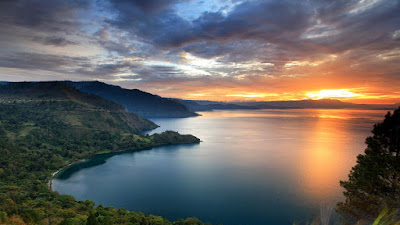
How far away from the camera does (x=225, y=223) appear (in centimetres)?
4091

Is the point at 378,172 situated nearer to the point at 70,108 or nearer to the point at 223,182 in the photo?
the point at 223,182

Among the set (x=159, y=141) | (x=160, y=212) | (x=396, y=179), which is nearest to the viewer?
(x=396, y=179)

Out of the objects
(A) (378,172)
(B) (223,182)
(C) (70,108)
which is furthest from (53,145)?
(A) (378,172)

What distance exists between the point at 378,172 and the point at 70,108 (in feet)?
540

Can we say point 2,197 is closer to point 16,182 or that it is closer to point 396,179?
point 16,182

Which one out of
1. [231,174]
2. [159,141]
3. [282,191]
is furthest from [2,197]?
[159,141]

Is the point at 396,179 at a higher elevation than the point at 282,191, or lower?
higher

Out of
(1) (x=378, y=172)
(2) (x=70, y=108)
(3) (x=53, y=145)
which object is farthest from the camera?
(2) (x=70, y=108)

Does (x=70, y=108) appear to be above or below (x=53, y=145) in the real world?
above

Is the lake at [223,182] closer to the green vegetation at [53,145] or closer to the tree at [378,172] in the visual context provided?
the green vegetation at [53,145]

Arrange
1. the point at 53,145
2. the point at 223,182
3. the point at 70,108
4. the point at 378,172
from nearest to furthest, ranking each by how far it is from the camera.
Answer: the point at 378,172, the point at 223,182, the point at 53,145, the point at 70,108

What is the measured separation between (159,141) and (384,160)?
111 m

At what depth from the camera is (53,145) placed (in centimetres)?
9575

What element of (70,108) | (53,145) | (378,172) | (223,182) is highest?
(378,172)
